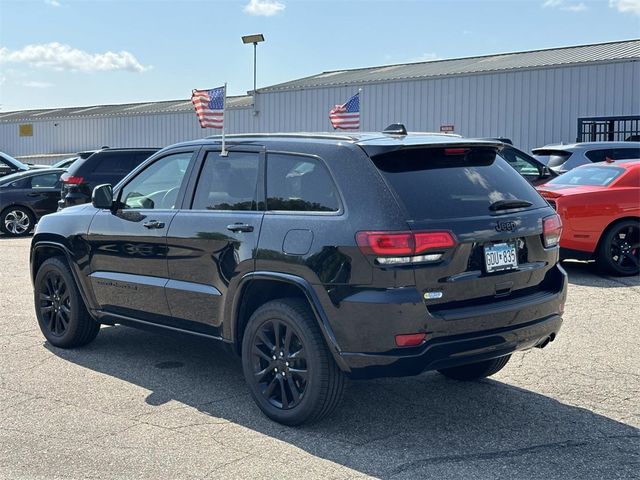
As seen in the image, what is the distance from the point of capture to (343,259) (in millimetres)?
4426

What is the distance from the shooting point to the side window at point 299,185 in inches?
186

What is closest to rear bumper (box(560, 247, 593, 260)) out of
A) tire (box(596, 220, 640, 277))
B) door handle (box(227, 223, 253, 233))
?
tire (box(596, 220, 640, 277))

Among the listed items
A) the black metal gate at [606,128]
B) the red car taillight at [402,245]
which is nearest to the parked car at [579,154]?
the black metal gate at [606,128]

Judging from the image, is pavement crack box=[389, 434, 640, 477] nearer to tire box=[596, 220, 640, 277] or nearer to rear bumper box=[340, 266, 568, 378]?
rear bumper box=[340, 266, 568, 378]

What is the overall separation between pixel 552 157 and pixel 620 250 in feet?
14.8

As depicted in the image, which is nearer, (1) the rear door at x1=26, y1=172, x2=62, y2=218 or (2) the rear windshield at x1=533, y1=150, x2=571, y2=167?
(2) the rear windshield at x1=533, y1=150, x2=571, y2=167

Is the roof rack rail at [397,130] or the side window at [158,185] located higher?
the roof rack rail at [397,130]

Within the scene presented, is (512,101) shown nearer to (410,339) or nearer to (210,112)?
(210,112)

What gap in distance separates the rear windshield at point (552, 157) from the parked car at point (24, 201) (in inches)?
396

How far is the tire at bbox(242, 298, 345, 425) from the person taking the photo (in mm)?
4637

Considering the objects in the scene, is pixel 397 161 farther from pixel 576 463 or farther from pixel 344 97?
pixel 344 97

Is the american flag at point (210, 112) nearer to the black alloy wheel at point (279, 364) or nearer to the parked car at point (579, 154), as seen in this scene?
the parked car at point (579, 154)

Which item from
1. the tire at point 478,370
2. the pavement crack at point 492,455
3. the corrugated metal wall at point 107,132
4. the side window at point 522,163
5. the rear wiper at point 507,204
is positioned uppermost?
the corrugated metal wall at point 107,132

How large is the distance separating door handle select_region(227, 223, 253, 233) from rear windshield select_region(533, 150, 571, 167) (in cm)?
1050
